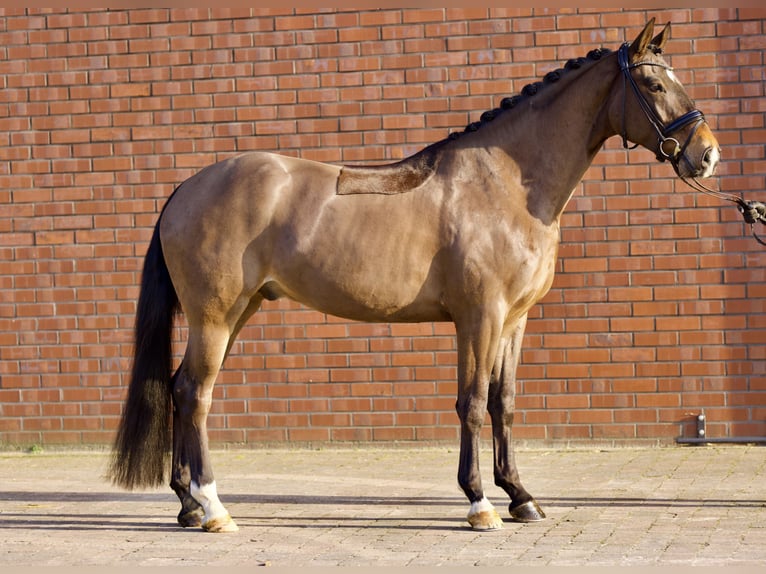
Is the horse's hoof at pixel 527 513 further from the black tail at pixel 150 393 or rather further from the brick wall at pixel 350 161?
the brick wall at pixel 350 161

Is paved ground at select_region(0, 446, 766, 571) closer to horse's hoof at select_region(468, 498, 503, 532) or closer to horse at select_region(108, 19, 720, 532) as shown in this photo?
horse's hoof at select_region(468, 498, 503, 532)

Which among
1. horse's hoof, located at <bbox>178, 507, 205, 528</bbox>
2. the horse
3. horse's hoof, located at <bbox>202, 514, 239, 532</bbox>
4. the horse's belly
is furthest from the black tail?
the horse's belly

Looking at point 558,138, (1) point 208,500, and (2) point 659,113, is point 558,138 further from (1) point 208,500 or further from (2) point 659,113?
(1) point 208,500

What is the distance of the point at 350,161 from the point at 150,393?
324cm

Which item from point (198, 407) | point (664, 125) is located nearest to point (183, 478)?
point (198, 407)

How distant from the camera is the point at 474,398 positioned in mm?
5656

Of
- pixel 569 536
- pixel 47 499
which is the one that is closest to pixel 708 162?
pixel 569 536

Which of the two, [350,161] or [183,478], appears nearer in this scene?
[183,478]

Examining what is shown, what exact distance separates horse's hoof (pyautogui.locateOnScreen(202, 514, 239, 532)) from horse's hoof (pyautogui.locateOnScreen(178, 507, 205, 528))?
15cm

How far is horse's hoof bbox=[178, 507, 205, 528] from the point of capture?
18.9 ft

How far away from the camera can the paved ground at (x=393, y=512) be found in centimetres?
495

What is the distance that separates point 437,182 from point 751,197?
3453mm

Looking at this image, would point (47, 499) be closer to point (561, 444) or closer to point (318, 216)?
point (318, 216)

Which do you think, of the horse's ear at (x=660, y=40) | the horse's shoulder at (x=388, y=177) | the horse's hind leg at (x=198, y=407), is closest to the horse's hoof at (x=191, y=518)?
the horse's hind leg at (x=198, y=407)
